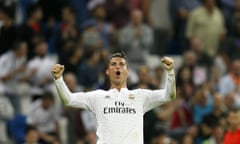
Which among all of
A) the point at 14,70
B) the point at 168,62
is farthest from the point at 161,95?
the point at 14,70

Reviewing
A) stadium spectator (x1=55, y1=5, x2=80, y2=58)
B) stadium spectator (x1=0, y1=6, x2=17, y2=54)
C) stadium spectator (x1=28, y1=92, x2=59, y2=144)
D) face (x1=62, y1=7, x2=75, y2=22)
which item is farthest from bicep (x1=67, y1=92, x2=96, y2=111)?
face (x1=62, y1=7, x2=75, y2=22)

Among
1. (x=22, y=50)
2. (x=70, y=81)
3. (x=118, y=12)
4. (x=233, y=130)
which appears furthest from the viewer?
(x=118, y=12)

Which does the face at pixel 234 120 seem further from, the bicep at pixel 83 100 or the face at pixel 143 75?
the bicep at pixel 83 100

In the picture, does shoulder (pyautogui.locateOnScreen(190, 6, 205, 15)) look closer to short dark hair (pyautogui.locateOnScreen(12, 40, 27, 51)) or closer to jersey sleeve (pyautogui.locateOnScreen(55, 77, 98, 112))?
short dark hair (pyautogui.locateOnScreen(12, 40, 27, 51))

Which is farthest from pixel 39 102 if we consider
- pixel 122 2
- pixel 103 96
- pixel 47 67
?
pixel 103 96

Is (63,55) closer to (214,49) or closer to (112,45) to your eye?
(112,45)

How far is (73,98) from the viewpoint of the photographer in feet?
47.1

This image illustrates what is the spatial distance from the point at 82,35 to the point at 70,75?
6.94ft

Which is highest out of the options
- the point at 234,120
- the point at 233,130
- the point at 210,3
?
the point at 210,3

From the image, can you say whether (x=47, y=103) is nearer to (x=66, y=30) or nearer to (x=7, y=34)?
(x=7, y=34)

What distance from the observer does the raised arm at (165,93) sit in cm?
1391

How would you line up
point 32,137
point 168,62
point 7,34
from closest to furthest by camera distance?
point 168,62
point 32,137
point 7,34

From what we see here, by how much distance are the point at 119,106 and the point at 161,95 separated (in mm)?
584

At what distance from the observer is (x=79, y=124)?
2111cm
